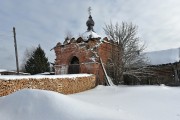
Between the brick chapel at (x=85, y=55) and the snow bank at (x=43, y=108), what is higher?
the brick chapel at (x=85, y=55)

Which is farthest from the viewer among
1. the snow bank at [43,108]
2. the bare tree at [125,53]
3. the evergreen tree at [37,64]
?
the evergreen tree at [37,64]

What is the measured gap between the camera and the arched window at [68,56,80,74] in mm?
29069

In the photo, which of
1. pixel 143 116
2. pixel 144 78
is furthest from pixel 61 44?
pixel 143 116

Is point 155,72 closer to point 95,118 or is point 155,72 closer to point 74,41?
point 74,41

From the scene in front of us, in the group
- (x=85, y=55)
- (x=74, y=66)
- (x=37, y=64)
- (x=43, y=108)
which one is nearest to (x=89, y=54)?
(x=85, y=55)

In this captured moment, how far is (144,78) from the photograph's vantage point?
2773 cm

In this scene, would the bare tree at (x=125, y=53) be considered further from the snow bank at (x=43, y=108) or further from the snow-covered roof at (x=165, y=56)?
the snow bank at (x=43, y=108)

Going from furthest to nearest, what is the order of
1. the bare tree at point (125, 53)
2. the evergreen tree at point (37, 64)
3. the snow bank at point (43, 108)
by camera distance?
the evergreen tree at point (37, 64) → the bare tree at point (125, 53) → the snow bank at point (43, 108)

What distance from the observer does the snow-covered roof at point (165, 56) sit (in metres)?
28.8

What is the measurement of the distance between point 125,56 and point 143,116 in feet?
54.8

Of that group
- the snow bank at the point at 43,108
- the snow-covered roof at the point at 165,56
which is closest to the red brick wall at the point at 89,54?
the snow-covered roof at the point at 165,56

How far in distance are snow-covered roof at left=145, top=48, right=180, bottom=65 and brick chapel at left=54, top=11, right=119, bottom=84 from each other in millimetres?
5851

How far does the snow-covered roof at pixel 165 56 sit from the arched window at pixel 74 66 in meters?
8.61

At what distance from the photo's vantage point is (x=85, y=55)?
28078 millimetres
